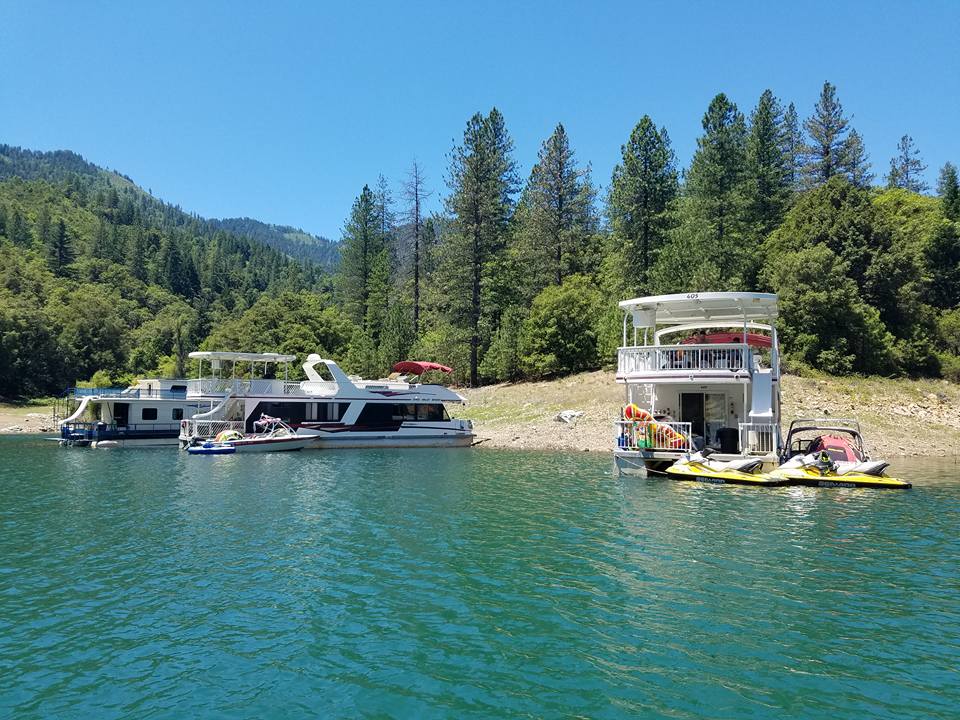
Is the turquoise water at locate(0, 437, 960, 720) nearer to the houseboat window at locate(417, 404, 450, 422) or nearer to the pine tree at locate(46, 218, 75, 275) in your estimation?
the houseboat window at locate(417, 404, 450, 422)

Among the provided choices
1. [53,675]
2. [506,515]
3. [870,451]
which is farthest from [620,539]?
[870,451]

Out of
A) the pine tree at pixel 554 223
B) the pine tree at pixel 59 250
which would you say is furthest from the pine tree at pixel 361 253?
the pine tree at pixel 59 250

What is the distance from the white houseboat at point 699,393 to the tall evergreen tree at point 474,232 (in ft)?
95.5

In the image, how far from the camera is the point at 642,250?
49969 mm

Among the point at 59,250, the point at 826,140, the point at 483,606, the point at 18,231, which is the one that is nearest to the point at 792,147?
the point at 826,140

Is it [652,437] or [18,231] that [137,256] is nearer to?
[18,231]

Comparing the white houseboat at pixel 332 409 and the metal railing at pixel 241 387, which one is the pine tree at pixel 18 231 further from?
the white houseboat at pixel 332 409

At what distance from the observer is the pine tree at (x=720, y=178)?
4841 centimetres

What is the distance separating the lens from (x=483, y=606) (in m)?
10.3

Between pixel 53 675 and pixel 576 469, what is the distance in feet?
66.2

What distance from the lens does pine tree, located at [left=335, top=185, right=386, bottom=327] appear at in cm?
7812

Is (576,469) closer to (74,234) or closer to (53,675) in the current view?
(53,675)

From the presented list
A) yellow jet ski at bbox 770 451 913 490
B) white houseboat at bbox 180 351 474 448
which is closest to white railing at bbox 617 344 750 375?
yellow jet ski at bbox 770 451 913 490

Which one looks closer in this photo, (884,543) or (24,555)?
(24,555)
